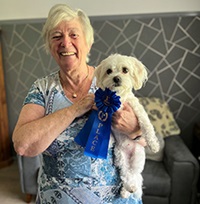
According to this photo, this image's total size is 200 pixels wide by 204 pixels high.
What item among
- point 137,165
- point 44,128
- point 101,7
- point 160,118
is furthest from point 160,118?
point 44,128

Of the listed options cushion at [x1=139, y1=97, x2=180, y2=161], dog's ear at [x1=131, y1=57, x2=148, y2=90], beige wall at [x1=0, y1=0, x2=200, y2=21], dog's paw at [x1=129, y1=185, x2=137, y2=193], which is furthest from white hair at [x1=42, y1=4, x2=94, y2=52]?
beige wall at [x1=0, y1=0, x2=200, y2=21]

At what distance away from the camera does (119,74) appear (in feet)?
3.22

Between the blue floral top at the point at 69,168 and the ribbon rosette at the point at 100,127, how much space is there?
34 mm

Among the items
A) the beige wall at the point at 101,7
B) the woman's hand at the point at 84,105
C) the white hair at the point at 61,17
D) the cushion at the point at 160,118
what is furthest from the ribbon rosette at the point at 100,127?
the beige wall at the point at 101,7

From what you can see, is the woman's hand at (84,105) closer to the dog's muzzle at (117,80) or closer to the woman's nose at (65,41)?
the dog's muzzle at (117,80)

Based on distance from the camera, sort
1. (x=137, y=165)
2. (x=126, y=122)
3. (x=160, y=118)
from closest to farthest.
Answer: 1. (x=126, y=122)
2. (x=137, y=165)
3. (x=160, y=118)

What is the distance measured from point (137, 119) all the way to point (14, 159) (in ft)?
9.02

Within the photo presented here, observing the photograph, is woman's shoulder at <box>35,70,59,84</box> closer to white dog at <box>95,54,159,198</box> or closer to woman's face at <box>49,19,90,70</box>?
woman's face at <box>49,19,90,70</box>

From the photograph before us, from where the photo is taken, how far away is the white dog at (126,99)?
0.99 metres

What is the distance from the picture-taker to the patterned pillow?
254cm

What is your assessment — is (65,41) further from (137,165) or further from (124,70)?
(137,165)

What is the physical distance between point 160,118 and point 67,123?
5.93 ft

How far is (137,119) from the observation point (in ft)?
3.44

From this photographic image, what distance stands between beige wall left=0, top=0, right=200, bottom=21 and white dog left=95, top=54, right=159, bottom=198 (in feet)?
6.36
